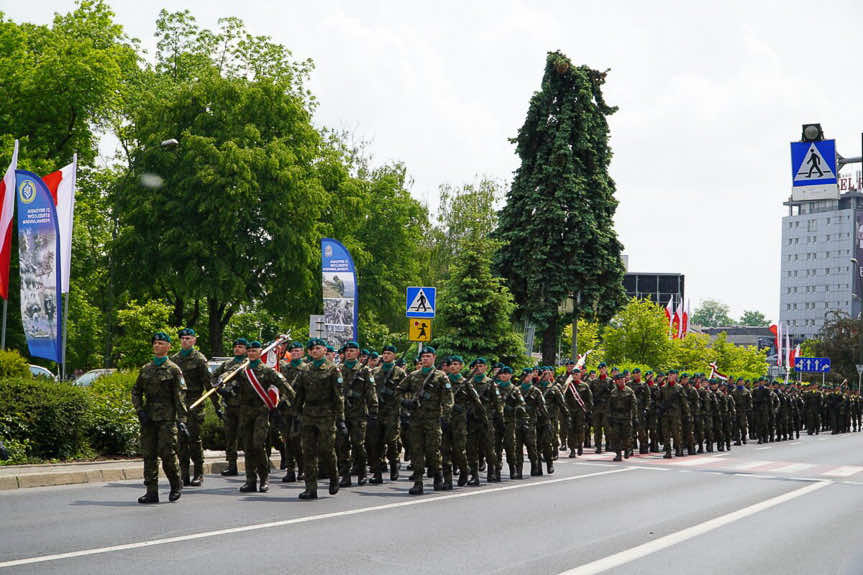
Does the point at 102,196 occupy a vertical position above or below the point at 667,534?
above

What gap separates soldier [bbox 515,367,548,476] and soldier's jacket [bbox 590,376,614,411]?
6.32 meters

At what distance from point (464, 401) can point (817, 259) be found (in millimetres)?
170332

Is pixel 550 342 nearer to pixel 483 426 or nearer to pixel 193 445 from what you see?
pixel 483 426

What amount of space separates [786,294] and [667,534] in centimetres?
17886

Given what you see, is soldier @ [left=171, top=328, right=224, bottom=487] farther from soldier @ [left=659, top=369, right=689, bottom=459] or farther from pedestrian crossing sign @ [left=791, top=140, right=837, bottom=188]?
soldier @ [left=659, top=369, right=689, bottom=459]

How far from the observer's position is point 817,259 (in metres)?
171

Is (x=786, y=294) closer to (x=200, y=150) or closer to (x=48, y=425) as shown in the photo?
(x=200, y=150)

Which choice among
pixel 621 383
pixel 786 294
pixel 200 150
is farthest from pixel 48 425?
pixel 786 294

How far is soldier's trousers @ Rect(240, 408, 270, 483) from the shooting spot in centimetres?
1255

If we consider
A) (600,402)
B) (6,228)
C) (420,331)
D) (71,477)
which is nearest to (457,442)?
(420,331)

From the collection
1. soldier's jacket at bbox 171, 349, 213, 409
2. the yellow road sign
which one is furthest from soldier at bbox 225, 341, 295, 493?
the yellow road sign

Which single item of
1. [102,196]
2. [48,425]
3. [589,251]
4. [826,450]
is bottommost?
[826,450]

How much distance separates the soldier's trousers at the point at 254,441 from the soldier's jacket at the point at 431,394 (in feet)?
7.20

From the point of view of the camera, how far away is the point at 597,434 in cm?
2294
